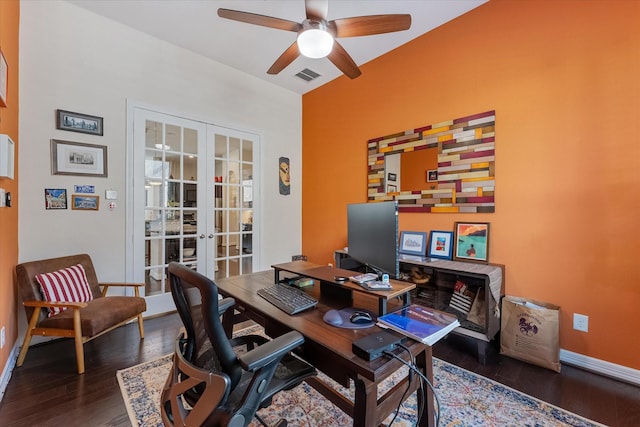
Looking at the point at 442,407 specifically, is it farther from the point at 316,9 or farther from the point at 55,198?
the point at 55,198

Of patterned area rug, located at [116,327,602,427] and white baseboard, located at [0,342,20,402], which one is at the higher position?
white baseboard, located at [0,342,20,402]

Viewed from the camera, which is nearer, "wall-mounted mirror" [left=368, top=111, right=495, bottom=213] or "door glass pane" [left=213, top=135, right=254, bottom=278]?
"wall-mounted mirror" [left=368, top=111, right=495, bottom=213]

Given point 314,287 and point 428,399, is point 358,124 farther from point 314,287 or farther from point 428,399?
point 428,399

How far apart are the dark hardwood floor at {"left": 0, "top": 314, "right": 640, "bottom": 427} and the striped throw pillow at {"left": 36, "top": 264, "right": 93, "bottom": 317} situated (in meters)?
0.43

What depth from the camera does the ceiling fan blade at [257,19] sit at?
2070mm

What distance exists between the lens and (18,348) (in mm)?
2268

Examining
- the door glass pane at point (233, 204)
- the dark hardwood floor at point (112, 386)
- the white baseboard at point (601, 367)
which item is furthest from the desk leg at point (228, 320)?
the white baseboard at point (601, 367)

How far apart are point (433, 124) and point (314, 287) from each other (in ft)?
7.45

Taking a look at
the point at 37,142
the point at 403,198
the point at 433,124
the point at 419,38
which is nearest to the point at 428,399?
the point at 403,198

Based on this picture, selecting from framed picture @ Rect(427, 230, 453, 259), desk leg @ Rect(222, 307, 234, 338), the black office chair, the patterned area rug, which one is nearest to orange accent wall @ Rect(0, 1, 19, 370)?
the patterned area rug

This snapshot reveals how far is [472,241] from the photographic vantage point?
2.66 meters

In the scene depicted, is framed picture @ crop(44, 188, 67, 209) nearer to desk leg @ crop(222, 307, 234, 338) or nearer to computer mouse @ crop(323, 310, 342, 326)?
desk leg @ crop(222, 307, 234, 338)

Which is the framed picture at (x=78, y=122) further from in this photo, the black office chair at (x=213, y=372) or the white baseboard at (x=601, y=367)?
the white baseboard at (x=601, y=367)

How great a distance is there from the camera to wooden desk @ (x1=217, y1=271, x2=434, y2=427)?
97 centimetres
